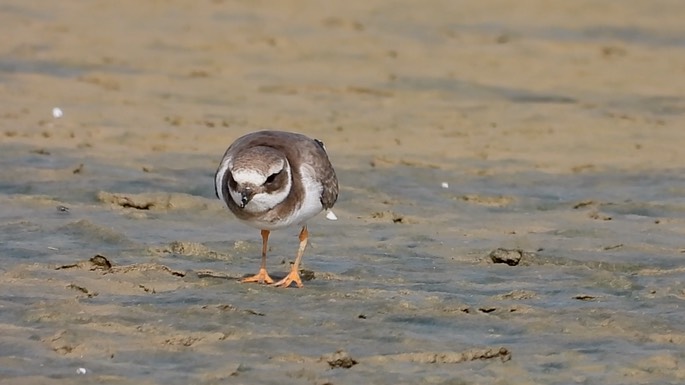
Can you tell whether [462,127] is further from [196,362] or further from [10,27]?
[196,362]

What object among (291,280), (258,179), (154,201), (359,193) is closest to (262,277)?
(291,280)

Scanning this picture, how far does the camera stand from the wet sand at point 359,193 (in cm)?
723

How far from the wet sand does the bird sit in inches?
16.7

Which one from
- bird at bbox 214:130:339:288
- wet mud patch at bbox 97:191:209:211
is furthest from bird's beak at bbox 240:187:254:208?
wet mud patch at bbox 97:191:209:211

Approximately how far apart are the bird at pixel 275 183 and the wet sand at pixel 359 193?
1.39ft

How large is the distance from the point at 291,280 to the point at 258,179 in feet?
2.63

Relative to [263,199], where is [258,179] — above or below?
above

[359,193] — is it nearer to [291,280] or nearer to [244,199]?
[291,280]

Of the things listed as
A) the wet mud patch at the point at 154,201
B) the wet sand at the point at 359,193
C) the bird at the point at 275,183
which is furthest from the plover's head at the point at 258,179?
the wet mud patch at the point at 154,201

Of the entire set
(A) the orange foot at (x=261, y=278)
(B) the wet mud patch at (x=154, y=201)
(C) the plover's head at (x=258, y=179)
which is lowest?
(A) the orange foot at (x=261, y=278)

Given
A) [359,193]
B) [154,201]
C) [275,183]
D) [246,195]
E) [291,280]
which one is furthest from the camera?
[359,193]

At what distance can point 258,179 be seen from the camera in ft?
26.9

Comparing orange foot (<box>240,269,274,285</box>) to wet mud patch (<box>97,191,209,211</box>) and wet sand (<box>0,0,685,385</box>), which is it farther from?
wet mud patch (<box>97,191,209,211</box>)

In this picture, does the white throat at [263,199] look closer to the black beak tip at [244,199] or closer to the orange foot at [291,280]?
the black beak tip at [244,199]
